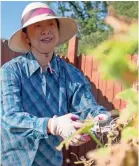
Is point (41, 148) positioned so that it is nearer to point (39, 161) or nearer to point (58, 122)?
point (39, 161)

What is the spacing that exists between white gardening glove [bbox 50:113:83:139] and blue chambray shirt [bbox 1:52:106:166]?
0.25 m

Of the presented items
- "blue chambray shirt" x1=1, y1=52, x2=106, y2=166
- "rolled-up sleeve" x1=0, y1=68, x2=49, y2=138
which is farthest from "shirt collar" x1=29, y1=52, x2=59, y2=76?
"rolled-up sleeve" x1=0, y1=68, x2=49, y2=138

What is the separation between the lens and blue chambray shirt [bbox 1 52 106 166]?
1606 mm

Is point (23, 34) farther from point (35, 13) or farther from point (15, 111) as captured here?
point (15, 111)

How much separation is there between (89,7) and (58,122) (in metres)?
18.7

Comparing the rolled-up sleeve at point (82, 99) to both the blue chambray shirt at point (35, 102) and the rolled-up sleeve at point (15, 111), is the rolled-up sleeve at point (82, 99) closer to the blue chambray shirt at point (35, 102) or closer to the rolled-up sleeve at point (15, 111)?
the blue chambray shirt at point (35, 102)

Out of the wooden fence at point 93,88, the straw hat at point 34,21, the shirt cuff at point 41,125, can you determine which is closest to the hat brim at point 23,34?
the straw hat at point 34,21

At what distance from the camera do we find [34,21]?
6.03ft

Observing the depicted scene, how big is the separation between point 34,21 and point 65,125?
0.78 m

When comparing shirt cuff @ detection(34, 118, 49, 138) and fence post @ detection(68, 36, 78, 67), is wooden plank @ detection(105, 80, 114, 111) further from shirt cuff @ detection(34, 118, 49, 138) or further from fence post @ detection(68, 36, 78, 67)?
shirt cuff @ detection(34, 118, 49, 138)

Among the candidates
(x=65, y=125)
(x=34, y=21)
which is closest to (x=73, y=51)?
(x=34, y=21)

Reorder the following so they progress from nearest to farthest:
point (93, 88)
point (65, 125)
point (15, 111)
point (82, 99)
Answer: point (65, 125) → point (15, 111) → point (82, 99) → point (93, 88)

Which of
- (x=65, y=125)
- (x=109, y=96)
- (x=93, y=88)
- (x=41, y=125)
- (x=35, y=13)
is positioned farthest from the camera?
(x=93, y=88)

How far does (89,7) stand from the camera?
19.5 m
